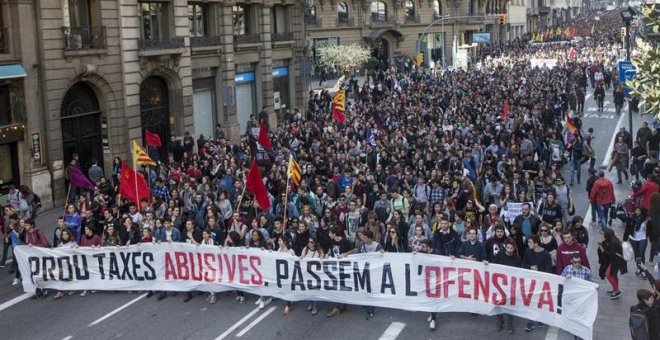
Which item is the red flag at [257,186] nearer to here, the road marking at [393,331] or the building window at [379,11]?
the road marking at [393,331]

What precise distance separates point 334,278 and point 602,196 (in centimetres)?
755

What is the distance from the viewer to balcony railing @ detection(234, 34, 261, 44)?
120 ft

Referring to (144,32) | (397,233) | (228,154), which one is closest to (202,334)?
(397,233)

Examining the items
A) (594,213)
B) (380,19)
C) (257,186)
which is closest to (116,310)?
(257,186)

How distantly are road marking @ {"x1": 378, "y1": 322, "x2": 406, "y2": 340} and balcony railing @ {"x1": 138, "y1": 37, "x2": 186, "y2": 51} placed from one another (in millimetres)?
18480

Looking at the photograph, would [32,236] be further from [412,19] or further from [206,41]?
[412,19]

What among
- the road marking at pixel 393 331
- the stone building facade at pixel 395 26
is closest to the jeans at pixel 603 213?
the road marking at pixel 393 331

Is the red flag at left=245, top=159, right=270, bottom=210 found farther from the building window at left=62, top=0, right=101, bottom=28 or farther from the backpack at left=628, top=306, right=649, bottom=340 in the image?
the building window at left=62, top=0, right=101, bottom=28

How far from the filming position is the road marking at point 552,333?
1259 centimetres

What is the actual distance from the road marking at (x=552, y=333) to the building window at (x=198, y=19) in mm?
23987

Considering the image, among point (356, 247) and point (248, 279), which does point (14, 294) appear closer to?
point (248, 279)

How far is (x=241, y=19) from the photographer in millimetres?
37750

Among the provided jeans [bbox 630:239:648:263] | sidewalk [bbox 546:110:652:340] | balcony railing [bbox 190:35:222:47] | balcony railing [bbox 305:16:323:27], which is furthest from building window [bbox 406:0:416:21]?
jeans [bbox 630:239:648:263]

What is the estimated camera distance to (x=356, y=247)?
14.5 meters
